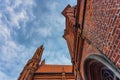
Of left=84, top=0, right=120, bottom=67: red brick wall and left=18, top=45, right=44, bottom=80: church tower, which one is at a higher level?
left=84, top=0, right=120, bottom=67: red brick wall

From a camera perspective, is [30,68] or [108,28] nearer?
[108,28]

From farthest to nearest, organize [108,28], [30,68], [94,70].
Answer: [30,68] → [94,70] → [108,28]

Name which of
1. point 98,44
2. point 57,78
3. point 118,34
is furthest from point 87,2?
point 57,78

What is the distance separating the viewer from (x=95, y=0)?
4027 millimetres

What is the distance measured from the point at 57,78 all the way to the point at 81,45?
892 centimetres

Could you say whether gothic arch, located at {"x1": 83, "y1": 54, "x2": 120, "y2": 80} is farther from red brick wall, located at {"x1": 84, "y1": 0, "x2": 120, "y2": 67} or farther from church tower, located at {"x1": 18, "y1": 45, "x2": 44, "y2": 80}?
church tower, located at {"x1": 18, "y1": 45, "x2": 44, "y2": 80}

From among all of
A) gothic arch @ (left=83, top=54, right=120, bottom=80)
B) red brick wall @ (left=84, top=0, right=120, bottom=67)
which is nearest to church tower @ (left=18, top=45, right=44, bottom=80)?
gothic arch @ (left=83, top=54, right=120, bottom=80)

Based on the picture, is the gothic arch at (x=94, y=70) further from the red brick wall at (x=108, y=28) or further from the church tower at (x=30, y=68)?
the church tower at (x=30, y=68)

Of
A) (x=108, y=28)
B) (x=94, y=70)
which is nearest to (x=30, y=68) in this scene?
(x=94, y=70)

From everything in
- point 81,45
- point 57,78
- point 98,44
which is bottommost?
point 57,78

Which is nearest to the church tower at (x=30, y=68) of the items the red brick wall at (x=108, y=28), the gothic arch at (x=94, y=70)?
the gothic arch at (x=94, y=70)

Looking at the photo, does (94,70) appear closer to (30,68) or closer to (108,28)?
(108,28)

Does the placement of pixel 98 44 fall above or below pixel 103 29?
below

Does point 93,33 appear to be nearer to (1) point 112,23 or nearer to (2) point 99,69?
(1) point 112,23
